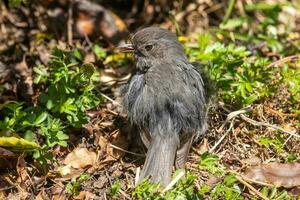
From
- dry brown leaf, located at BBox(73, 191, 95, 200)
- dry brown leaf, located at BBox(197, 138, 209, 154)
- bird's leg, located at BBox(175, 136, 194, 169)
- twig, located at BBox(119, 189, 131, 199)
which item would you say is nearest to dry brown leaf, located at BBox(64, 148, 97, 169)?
dry brown leaf, located at BBox(73, 191, 95, 200)

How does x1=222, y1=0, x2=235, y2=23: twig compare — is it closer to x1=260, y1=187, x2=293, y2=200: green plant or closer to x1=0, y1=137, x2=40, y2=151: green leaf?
x1=260, y1=187, x2=293, y2=200: green plant

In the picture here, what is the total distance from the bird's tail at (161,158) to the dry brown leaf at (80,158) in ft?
2.07

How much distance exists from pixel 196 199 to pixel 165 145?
2.00 feet

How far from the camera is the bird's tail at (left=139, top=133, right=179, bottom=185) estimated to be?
4766mm

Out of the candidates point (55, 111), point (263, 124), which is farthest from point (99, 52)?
point (263, 124)

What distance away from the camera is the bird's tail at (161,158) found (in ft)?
15.6

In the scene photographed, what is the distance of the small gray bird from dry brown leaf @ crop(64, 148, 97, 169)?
0.53 m

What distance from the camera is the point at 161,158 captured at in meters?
4.87

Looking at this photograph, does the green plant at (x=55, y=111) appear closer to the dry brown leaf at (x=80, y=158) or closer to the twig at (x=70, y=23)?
the dry brown leaf at (x=80, y=158)

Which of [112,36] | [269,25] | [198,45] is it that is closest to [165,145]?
[198,45]

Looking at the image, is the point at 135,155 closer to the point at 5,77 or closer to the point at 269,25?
the point at 5,77

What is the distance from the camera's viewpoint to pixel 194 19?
759cm

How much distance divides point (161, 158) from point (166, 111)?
45 centimetres

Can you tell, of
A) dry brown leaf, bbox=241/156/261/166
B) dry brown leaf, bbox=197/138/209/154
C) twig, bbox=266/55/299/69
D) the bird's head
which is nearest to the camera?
dry brown leaf, bbox=241/156/261/166
